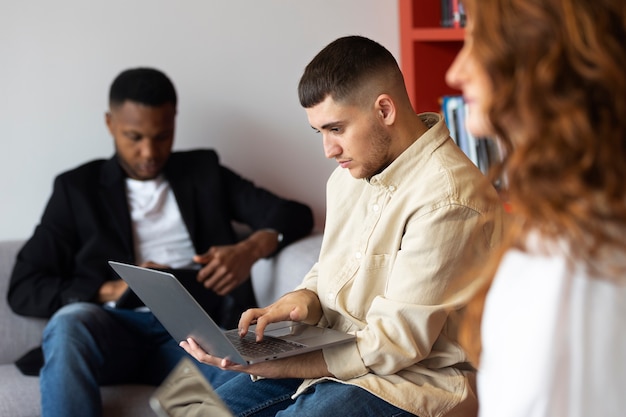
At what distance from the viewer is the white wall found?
8.95 feet

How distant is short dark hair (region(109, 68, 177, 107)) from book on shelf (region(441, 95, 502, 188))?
2.70ft

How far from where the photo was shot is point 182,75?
286cm

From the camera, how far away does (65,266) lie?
256 cm

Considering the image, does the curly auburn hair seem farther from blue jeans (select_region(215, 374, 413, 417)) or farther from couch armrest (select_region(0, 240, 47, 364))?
couch armrest (select_region(0, 240, 47, 364))

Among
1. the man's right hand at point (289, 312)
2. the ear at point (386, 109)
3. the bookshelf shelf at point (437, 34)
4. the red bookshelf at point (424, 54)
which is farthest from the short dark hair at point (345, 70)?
the red bookshelf at point (424, 54)

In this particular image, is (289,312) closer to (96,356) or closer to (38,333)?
(96,356)

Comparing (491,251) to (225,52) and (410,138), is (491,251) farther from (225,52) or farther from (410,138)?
Result: (225,52)

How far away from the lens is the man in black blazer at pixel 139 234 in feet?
7.88

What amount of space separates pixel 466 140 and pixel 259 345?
1286mm

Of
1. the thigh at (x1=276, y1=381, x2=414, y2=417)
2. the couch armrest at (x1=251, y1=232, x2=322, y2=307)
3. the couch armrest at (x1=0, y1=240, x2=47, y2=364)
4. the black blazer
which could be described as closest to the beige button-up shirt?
the thigh at (x1=276, y1=381, x2=414, y2=417)

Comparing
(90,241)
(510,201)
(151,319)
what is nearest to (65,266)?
(90,241)

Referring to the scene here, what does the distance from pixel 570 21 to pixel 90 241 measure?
6.29 ft

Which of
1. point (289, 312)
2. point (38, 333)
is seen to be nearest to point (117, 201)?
point (38, 333)

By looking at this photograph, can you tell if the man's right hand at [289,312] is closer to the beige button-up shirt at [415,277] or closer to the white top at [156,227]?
the beige button-up shirt at [415,277]
